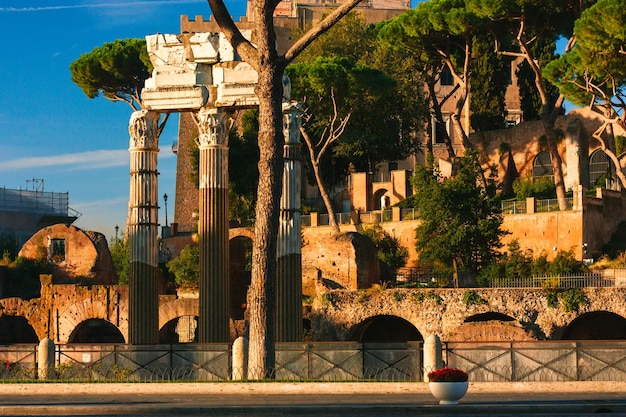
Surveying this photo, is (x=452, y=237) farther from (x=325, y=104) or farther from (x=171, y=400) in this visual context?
(x=171, y=400)

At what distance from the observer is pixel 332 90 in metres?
49.5

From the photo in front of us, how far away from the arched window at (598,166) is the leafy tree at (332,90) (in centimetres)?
1050

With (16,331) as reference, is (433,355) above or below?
above

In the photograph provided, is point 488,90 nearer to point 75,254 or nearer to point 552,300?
point 75,254

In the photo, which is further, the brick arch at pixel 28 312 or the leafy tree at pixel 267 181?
the brick arch at pixel 28 312

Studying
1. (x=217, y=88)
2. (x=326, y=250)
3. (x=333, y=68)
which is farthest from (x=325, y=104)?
(x=217, y=88)

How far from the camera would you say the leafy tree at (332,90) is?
4884 cm

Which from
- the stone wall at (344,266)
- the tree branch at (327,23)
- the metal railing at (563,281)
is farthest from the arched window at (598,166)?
the tree branch at (327,23)

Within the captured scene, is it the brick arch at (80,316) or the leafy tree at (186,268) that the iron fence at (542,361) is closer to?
the brick arch at (80,316)

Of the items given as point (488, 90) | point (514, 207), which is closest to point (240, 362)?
point (514, 207)

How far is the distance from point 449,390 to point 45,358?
944 centimetres

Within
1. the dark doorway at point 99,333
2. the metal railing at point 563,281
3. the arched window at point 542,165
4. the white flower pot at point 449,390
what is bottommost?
the dark doorway at point 99,333

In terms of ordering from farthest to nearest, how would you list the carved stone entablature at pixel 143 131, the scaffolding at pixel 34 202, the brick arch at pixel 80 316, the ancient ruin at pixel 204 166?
the scaffolding at pixel 34 202 → the brick arch at pixel 80 316 → the carved stone entablature at pixel 143 131 → the ancient ruin at pixel 204 166

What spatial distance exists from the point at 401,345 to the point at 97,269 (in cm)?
2361
